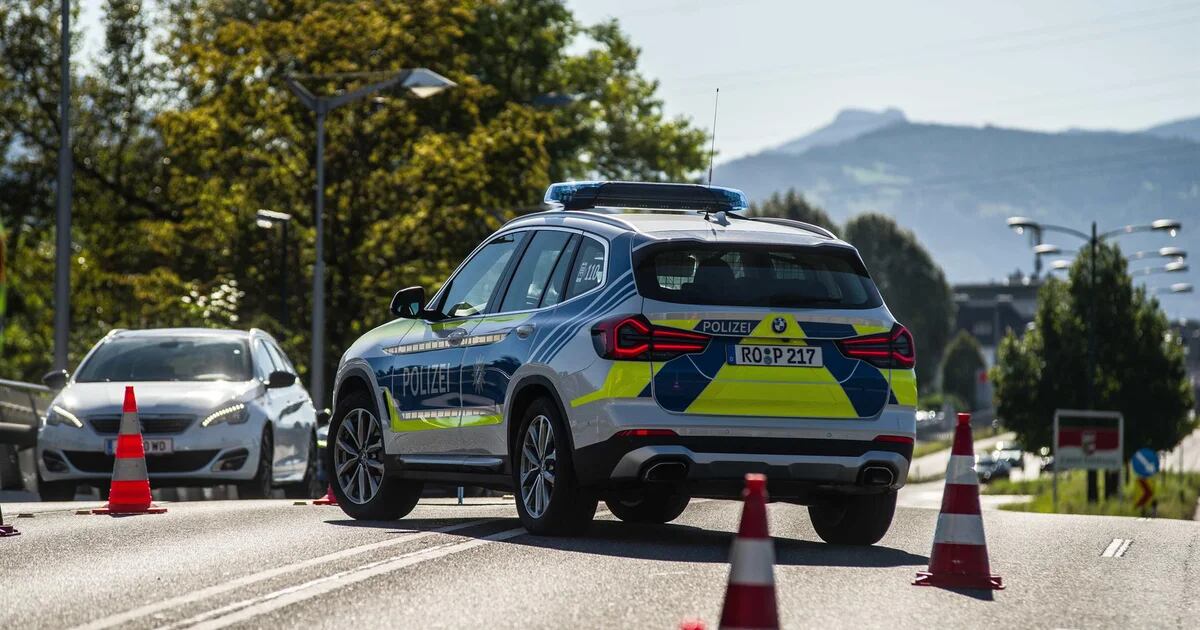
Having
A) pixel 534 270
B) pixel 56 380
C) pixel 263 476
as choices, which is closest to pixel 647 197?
pixel 534 270

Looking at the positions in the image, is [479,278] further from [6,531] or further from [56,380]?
[56,380]

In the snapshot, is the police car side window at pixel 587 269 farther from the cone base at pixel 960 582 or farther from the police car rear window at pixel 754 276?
the cone base at pixel 960 582

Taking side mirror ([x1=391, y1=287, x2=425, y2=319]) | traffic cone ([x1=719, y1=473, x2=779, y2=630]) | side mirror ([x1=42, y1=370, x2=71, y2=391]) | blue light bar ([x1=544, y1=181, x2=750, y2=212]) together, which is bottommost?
traffic cone ([x1=719, y1=473, x2=779, y2=630])

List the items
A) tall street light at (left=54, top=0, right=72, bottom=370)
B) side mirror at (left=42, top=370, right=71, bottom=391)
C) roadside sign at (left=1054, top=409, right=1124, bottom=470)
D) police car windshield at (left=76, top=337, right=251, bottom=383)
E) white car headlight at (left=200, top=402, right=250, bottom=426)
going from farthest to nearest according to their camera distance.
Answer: roadside sign at (left=1054, top=409, right=1124, bottom=470)
tall street light at (left=54, top=0, right=72, bottom=370)
side mirror at (left=42, top=370, right=71, bottom=391)
police car windshield at (left=76, top=337, right=251, bottom=383)
white car headlight at (left=200, top=402, right=250, bottom=426)

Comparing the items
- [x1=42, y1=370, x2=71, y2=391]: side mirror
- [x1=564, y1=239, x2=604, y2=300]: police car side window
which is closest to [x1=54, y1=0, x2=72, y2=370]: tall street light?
[x1=42, y1=370, x2=71, y2=391]: side mirror

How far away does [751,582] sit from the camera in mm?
5688

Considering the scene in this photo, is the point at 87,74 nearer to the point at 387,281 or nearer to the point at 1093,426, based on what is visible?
the point at 387,281

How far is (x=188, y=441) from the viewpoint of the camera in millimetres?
16906

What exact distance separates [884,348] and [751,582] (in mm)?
4781

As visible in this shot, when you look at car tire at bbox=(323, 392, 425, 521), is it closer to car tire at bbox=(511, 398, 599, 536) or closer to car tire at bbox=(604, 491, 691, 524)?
car tire at bbox=(604, 491, 691, 524)

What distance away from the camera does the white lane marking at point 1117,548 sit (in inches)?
442

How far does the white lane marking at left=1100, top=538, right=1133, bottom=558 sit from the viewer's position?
11227mm

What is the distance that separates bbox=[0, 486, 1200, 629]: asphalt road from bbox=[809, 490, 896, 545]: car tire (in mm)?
145

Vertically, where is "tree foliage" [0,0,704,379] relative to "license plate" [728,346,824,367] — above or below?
above
